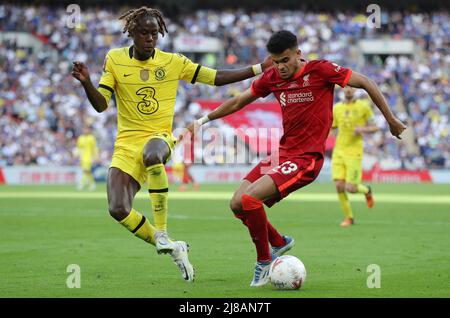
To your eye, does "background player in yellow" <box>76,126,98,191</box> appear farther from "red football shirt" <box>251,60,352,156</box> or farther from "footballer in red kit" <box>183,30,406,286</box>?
"red football shirt" <box>251,60,352,156</box>

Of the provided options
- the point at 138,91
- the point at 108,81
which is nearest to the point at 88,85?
the point at 108,81

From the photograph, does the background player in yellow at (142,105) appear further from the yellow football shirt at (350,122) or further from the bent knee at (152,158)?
the yellow football shirt at (350,122)

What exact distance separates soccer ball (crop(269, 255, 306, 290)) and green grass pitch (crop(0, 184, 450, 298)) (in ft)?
0.39

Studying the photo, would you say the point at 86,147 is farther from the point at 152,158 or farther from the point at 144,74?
the point at 152,158

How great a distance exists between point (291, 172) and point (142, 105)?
2.06 metres

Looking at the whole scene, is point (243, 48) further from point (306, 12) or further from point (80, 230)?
point (80, 230)

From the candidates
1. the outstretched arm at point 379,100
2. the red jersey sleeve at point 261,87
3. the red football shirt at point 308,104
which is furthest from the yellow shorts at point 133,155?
the outstretched arm at point 379,100

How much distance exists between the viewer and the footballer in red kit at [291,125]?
9125 mm

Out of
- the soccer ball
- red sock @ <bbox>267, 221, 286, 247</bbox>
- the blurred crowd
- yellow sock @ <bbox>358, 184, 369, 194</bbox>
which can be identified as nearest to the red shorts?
red sock @ <bbox>267, 221, 286, 247</bbox>

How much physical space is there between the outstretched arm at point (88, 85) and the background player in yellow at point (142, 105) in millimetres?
13

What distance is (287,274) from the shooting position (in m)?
8.76

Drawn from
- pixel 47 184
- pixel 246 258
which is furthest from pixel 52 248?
pixel 47 184
